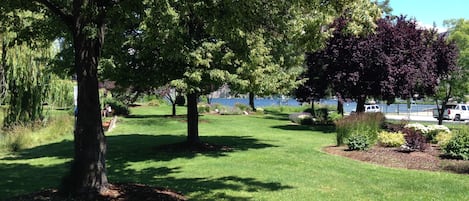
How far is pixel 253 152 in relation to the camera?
15.5 meters

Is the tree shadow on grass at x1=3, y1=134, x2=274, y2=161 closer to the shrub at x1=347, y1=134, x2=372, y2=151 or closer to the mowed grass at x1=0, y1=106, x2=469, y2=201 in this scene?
the mowed grass at x1=0, y1=106, x2=469, y2=201

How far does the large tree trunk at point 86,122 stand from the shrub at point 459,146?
32.2 feet

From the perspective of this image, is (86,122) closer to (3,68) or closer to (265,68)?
(265,68)

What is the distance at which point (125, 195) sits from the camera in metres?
7.95

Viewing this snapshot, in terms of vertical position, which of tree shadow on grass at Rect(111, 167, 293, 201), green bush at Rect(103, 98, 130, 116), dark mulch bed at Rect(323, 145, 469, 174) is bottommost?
tree shadow on grass at Rect(111, 167, 293, 201)

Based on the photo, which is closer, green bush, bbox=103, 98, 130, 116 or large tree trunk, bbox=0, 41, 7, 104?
large tree trunk, bbox=0, 41, 7, 104

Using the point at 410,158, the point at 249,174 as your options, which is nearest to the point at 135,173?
the point at 249,174

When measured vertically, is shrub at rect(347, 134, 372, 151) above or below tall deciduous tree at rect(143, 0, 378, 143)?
below

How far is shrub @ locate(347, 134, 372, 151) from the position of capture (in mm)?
15148

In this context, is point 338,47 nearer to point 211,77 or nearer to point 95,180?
point 211,77

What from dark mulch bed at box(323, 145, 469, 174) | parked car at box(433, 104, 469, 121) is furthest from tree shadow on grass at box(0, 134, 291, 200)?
parked car at box(433, 104, 469, 121)

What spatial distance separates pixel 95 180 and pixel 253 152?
8.26 metres

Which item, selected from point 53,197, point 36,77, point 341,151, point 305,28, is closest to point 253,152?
point 341,151

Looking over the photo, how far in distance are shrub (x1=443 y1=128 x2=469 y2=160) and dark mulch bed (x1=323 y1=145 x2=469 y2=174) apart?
0.29 meters
